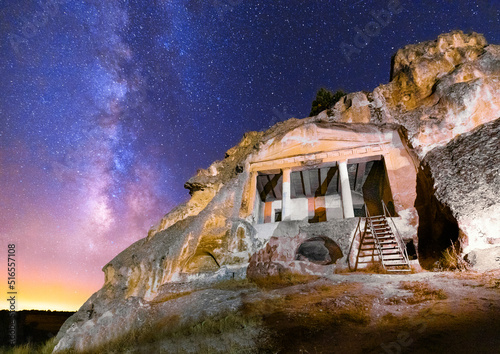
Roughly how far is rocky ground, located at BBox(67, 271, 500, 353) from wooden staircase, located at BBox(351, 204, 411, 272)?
2.20 meters

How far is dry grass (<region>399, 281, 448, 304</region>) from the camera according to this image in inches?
250

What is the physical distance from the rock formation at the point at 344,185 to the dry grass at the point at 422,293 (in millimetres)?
3090

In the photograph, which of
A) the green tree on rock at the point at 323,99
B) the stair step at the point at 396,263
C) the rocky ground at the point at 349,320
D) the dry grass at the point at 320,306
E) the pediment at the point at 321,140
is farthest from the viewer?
the green tree on rock at the point at 323,99

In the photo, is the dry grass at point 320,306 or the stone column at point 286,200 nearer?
the dry grass at point 320,306

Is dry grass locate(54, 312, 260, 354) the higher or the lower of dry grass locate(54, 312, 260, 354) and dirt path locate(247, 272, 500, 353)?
the lower

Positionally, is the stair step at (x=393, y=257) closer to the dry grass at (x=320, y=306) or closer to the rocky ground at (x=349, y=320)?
the rocky ground at (x=349, y=320)

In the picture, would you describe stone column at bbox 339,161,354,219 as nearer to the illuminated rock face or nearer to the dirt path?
the illuminated rock face

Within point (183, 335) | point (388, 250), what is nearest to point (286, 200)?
point (388, 250)

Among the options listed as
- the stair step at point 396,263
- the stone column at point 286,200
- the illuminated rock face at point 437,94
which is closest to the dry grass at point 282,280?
the stair step at point 396,263

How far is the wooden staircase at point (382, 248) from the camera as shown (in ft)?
35.5

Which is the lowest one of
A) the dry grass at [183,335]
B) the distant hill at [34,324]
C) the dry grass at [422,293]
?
the distant hill at [34,324]

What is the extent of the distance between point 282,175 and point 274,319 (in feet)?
39.6

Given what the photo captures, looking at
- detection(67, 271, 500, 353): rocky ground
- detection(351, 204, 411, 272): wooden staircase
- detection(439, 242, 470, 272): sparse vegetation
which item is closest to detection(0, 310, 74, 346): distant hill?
detection(67, 271, 500, 353): rocky ground

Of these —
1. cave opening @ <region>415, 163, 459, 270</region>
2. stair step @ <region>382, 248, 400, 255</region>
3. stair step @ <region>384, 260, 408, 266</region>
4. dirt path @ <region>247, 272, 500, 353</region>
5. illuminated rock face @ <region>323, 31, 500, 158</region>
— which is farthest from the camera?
illuminated rock face @ <region>323, 31, 500, 158</region>
